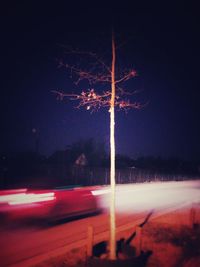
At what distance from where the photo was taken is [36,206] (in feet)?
57.2

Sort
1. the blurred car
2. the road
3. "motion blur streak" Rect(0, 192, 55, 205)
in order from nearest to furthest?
the road, the blurred car, "motion blur streak" Rect(0, 192, 55, 205)

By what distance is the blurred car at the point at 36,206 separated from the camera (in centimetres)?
1579

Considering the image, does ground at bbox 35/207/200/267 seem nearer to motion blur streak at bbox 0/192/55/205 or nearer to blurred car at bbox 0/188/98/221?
blurred car at bbox 0/188/98/221

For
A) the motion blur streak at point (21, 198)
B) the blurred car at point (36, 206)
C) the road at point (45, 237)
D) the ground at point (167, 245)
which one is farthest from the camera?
the motion blur streak at point (21, 198)

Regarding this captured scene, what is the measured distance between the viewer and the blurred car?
15.8 m

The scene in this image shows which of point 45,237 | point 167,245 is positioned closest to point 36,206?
point 45,237

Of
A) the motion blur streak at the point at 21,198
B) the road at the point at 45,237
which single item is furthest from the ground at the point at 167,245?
the motion blur streak at the point at 21,198

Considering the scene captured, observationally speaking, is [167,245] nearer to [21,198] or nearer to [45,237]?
[45,237]

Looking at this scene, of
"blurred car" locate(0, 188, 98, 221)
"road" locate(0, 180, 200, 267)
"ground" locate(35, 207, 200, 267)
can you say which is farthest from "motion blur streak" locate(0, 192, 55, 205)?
"ground" locate(35, 207, 200, 267)

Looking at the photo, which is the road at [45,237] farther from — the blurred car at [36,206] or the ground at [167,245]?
the blurred car at [36,206]

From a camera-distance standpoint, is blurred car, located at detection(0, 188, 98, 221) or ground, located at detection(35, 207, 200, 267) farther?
blurred car, located at detection(0, 188, 98, 221)

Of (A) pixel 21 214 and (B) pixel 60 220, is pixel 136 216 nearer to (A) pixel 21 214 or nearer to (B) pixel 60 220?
(B) pixel 60 220

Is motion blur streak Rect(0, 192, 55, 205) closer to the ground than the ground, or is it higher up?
higher up

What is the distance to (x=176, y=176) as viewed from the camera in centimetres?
5650
